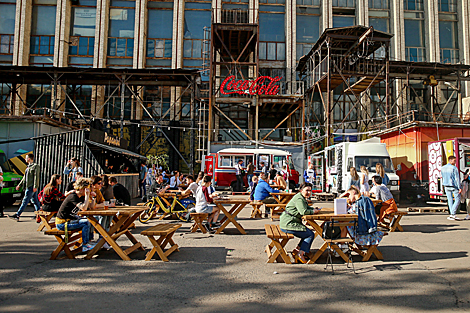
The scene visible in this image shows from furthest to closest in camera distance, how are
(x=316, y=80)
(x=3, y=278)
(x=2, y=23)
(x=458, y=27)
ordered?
(x=458, y=27) < (x=2, y=23) < (x=316, y=80) < (x=3, y=278)

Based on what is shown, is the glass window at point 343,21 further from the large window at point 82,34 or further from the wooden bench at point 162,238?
the wooden bench at point 162,238

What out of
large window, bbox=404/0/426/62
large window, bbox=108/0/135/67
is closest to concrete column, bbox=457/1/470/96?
large window, bbox=404/0/426/62

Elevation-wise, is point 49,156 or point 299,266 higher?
point 49,156

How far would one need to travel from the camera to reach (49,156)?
46.8 feet

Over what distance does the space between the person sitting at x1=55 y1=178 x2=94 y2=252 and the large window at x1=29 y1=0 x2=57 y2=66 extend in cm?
2742

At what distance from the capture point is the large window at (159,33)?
29.6 metres

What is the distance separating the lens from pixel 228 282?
16.0 feet

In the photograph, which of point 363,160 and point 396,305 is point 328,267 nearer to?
point 396,305

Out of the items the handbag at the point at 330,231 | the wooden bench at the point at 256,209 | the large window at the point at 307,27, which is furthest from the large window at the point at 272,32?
the handbag at the point at 330,231

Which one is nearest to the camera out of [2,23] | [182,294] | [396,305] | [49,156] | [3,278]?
[396,305]

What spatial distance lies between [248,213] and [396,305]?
841 centimetres

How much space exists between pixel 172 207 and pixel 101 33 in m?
24.3

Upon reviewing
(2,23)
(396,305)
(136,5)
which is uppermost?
(136,5)

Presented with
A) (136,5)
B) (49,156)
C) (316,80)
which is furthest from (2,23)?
(316,80)
